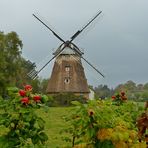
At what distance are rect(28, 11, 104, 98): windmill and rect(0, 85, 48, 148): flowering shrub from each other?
52.1 metres

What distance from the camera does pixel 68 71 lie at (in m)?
61.4

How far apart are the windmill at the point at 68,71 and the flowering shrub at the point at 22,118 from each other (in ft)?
171

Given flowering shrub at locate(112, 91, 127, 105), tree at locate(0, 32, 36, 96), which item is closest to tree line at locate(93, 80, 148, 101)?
flowering shrub at locate(112, 91, 127, 105)

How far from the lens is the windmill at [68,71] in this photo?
59.6 m

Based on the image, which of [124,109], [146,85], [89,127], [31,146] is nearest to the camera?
[89,127]

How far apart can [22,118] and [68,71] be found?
54.7m

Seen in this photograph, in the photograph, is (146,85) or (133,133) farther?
(146,85)

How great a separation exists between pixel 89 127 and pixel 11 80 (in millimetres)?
56316

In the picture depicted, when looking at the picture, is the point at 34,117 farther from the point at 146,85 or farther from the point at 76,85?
the point at 146,85

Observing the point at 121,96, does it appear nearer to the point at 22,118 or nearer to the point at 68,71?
the point at 22,118

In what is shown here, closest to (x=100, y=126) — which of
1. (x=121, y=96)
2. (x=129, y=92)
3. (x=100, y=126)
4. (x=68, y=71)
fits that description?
(x=100, y=126)

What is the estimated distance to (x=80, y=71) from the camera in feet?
202

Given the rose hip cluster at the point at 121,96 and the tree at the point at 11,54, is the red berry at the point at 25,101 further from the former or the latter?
the tree at the point at 11,54

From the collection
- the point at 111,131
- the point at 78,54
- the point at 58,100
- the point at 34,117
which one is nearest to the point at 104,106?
the point at 111,131
